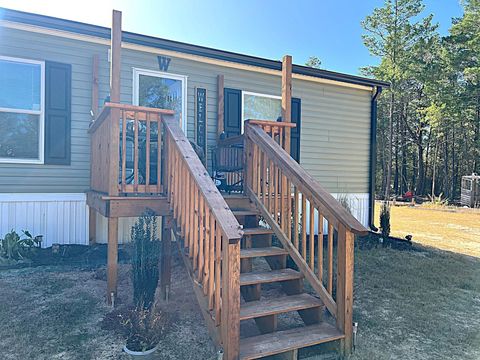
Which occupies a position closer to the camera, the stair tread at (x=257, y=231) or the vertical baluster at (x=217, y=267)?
the vertical baluster at (x=217, y=267)

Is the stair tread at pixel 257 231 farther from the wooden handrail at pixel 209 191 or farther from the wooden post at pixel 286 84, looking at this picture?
the wooden post at pixel 286 84

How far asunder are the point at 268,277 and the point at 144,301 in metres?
1.02

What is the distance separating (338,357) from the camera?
2.51m

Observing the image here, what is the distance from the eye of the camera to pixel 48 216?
4.98 meters

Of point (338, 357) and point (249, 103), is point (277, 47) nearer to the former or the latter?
point (249, 103)

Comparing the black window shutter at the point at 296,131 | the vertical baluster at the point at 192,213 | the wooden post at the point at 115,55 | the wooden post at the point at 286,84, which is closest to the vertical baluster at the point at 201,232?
the vertical baluster at the point at 192,213

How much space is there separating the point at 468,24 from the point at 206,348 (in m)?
19.6

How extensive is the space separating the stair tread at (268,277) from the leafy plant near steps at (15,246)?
3281 millimetres

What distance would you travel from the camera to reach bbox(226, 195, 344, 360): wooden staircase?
2.34 m

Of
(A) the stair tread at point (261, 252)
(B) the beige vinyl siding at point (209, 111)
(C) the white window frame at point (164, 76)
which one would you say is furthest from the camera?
(C) the white window frame at point (164, 76)

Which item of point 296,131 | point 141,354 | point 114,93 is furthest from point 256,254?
point 296,131

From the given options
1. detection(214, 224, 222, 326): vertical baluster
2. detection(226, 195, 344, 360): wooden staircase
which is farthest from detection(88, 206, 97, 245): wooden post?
detection(214, 224, 222, 326): vertical baluster

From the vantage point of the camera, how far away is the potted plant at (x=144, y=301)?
2420 mm

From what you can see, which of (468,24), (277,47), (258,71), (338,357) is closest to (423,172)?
(468,24)
